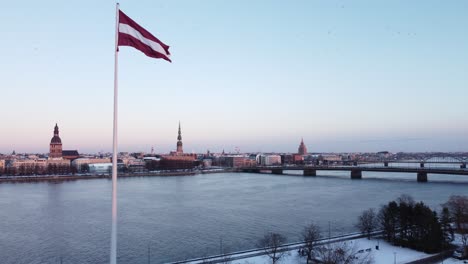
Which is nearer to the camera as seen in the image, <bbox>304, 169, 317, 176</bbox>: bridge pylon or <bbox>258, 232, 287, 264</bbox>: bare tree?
<bbox>258, 232, 287, 264</bbox>: bare tree

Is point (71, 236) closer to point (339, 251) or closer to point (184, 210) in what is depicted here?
point (184, 210)

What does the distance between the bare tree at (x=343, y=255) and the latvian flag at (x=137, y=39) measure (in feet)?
20.8

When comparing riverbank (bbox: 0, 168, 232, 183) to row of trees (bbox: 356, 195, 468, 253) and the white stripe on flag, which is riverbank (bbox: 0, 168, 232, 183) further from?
the white stripe on flag

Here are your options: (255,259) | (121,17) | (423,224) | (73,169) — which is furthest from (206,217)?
(73,169)

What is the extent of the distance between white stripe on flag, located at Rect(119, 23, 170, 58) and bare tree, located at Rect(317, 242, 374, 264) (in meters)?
6.32

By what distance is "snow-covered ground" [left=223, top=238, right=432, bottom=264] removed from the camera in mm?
10195

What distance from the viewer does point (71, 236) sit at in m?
14.0

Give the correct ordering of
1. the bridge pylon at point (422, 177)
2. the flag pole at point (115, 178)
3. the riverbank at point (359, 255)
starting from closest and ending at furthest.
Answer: the flag pole at point (115, 178), the riverbank at point (359, 255), the bridge pylon at point (422, 177)

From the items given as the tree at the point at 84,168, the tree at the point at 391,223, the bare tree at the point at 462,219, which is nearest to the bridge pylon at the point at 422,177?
the bare tree at the point at 462,219

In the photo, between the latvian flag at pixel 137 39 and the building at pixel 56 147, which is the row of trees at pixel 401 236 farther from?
the building at pixel 56 147

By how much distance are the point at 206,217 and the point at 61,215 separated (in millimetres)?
6561

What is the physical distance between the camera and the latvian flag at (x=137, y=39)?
368cm

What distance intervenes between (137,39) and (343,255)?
24.2ft

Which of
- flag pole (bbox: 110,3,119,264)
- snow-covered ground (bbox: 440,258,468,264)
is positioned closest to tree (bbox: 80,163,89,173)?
snow-covered ground (bbox: 440,258,468,264)
